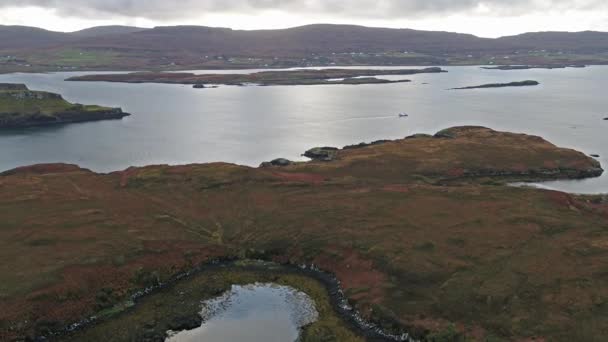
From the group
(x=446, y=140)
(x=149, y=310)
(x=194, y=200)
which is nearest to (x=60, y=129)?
(x=194, y=200)

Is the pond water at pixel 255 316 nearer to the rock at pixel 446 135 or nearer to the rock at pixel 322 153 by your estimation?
the rock at pixel 322 153

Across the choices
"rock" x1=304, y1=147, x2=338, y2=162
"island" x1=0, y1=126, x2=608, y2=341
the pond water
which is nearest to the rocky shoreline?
"island" x1=0, y1=126, x2=608, y2=341

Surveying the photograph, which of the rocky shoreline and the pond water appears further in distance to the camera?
the pond water

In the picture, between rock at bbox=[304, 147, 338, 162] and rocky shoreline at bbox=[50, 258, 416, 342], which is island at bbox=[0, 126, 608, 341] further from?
rock at bbox=[304, 147, 338, 162]

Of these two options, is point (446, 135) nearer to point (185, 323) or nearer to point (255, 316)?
point (255, 316)

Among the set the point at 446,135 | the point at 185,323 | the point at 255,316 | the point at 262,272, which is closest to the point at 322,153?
the point at 446,135

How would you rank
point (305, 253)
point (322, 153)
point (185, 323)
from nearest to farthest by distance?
1. point (185, 323)
2. point (305, 253)
3. point (322, 153)

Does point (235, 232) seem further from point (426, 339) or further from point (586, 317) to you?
point (586, 317)
